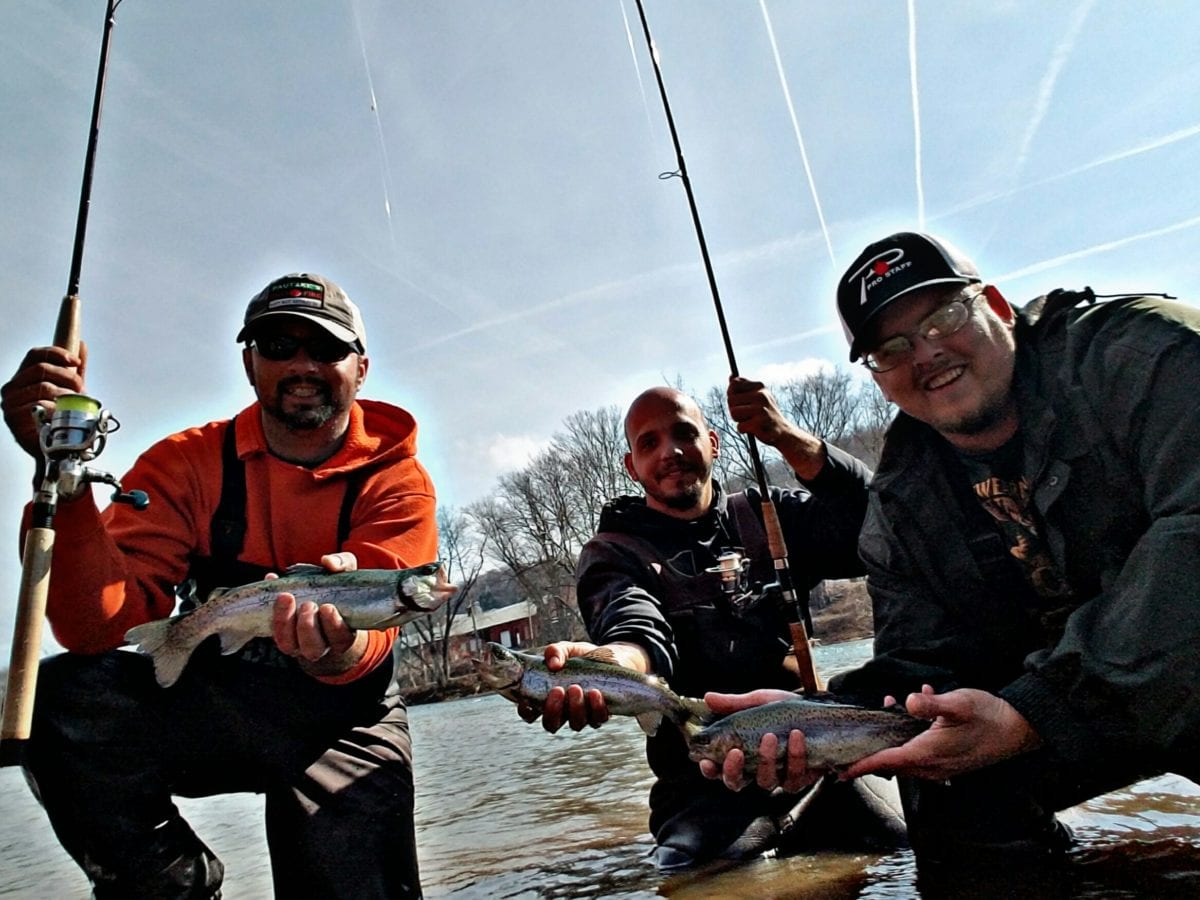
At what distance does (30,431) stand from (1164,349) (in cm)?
425

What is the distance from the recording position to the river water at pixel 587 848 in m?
3.27

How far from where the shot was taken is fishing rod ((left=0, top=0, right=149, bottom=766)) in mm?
2799

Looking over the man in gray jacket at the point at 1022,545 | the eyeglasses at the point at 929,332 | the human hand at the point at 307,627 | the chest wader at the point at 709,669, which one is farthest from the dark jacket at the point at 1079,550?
the human hand at the point at 307,627

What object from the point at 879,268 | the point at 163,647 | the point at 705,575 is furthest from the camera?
the point at 705,575

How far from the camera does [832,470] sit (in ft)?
16.6

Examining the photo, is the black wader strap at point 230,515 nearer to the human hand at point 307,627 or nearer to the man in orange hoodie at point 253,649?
the man in orange hoodie at point 253,649

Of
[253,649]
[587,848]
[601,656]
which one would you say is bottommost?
[587,848]

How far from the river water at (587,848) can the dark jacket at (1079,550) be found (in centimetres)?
55

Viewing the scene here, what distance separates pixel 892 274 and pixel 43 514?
3679 millimetres

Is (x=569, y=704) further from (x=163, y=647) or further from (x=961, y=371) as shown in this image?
(x=961, y=371)

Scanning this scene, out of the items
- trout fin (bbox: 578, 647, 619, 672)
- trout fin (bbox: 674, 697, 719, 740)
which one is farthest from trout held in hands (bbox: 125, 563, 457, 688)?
trout fin (bbox: 674, 697, 719, 740)

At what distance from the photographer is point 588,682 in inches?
137

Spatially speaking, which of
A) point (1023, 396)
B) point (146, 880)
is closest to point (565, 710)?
point (146, 880)

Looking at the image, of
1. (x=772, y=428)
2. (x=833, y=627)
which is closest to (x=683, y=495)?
(x=772, y=428)
